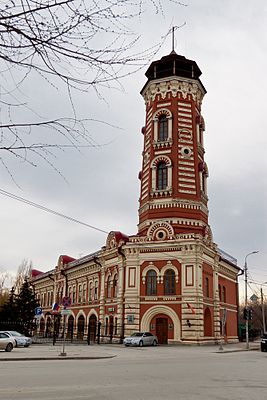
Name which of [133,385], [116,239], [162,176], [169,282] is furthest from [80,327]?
[133,385]

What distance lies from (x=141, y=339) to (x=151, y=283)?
5707mm

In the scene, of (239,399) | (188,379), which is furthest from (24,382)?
(239,399)

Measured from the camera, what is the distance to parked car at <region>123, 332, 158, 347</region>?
1342 inches

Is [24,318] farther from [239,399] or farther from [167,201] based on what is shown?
[239,399]

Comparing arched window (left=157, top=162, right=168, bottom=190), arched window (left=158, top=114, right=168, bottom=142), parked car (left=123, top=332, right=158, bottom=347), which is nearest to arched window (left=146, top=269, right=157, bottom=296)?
parked car (left=123, top=332, right=158, bottom=347)

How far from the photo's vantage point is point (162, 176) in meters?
42.0

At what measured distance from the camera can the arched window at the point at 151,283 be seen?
38.5 metres

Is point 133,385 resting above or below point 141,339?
below

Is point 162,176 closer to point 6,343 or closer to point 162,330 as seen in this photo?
point 162,330

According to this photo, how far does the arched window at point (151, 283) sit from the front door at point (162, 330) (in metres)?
2.30

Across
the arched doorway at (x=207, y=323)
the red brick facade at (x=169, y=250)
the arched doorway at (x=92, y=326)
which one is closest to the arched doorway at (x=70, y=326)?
the red brick facade at (x=169, y=250)

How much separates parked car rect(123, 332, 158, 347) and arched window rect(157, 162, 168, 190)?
13.1 meters

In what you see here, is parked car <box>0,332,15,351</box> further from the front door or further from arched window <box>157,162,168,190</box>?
arched window <box>157,162,168,190</box>

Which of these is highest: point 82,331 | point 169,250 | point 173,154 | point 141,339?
point 173,154
